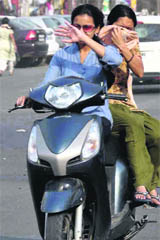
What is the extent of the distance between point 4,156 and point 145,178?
5541 millimetres

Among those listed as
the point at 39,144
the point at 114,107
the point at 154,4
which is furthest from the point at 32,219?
the point at 154,4

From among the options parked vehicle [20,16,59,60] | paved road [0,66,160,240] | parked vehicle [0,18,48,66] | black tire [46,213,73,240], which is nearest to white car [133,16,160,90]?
paved road [0,66,160,240]

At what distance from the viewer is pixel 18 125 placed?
1399cm

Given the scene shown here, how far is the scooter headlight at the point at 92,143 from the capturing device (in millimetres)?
4730

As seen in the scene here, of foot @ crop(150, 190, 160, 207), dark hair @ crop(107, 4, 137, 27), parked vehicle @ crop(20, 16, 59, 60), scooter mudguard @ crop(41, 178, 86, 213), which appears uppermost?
dark hair @ crop(107, 4, 137, 27)

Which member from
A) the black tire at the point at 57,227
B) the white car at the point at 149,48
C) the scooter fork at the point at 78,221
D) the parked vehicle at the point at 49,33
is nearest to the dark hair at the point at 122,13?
the scooter fork at the point at 78,221

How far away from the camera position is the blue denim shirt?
516 centimetres

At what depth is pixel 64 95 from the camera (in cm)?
478

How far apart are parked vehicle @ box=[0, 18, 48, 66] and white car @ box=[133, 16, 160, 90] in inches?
387

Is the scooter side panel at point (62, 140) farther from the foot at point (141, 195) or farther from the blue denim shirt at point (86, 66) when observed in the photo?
the foot at point (141, 195)

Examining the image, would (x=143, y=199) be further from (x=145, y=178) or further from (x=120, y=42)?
(x=120, y=42)

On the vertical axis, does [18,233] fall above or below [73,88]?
below

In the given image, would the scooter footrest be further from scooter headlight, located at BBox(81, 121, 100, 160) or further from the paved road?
scooter headlight, located at BBox(81, 121, 100, 160)

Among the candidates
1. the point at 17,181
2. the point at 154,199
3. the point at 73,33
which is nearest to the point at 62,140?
the point at 73,33
